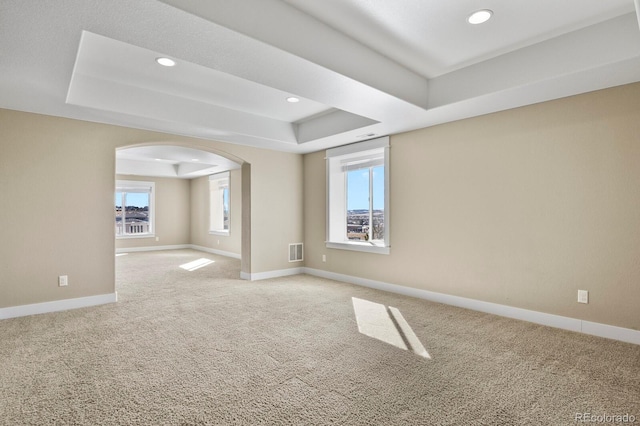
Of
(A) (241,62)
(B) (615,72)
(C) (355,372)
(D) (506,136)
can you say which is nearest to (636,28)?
(B) (615,72)

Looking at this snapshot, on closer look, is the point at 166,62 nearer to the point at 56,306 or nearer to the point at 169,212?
the point at 56,306

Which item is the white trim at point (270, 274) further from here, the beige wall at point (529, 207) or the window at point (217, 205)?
the window at point (217, 205)

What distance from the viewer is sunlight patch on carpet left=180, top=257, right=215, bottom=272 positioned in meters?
6.91

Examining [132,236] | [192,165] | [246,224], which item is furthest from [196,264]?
[132,236]

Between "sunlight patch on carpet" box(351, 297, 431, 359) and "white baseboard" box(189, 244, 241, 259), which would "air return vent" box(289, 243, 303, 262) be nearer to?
"sunlight patch on carpet" box(351, 297, 431, 359)

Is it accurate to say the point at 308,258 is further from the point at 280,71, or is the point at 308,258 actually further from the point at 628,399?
the point at 628,399

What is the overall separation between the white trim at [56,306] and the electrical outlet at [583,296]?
208 inches

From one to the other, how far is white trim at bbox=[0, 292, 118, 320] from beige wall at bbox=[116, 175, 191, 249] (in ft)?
19.8

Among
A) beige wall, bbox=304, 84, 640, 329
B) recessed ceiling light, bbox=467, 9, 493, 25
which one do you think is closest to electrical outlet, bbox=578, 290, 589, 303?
beige wall, bbox=304, 84, 640, 329

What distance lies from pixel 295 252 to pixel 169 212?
5.86 meters

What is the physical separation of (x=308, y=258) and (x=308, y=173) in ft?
5.29

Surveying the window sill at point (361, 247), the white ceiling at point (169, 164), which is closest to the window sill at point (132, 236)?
the white ceiling at point (169, 164)

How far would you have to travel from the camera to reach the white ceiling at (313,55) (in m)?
2.11

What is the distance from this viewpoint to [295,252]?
6273 millimetres
